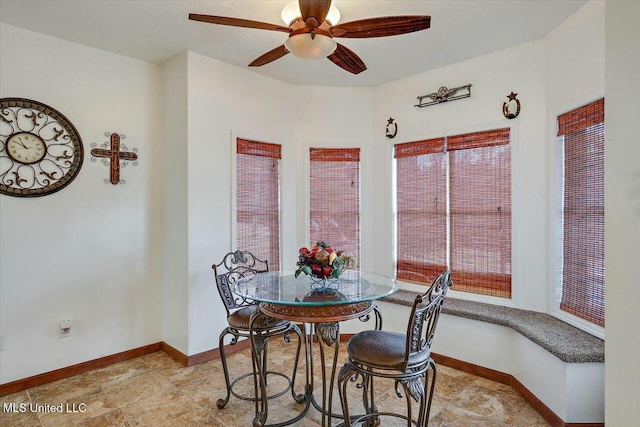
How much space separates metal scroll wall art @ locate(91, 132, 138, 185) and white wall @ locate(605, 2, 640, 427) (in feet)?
11.4

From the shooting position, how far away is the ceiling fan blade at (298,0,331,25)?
5.77ft

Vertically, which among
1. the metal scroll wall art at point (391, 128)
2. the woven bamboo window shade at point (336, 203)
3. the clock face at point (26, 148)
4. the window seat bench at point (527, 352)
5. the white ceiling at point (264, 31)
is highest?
the white ceiling at point (264, 31)

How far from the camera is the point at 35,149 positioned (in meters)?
2.78

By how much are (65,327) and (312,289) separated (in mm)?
2173

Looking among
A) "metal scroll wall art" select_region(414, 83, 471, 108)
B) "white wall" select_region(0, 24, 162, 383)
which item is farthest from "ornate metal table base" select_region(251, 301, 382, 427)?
"metal scroll wall art" select_region(414, 83, 471, 108)

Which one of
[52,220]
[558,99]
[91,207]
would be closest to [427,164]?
[558,99]

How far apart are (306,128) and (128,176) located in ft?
6.17

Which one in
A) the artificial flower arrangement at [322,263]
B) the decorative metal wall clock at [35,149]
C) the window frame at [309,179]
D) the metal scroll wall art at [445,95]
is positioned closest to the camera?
the artificial flower arrangement at [322,263]

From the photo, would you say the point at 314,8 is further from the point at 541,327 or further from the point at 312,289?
the point at 541,327

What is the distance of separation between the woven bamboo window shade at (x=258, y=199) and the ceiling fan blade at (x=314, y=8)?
185cm

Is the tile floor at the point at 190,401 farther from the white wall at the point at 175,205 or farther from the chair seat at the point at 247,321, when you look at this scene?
the chair seat at the point at 247,321

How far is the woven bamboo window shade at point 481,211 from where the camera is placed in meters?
3.13

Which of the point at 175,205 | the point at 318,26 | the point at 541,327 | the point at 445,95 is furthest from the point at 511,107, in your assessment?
the point at 175,205

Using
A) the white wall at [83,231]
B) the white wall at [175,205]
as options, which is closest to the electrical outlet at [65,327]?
the white wall at [83,231]
